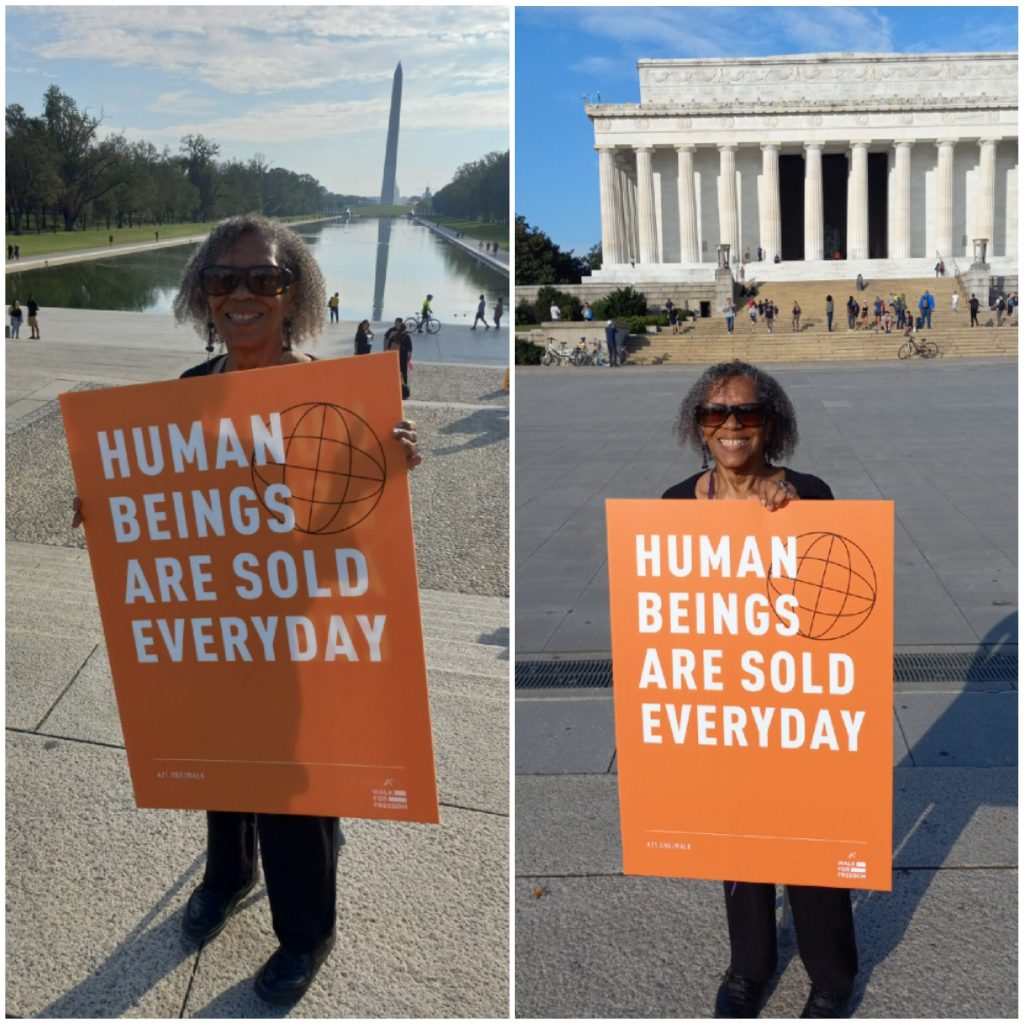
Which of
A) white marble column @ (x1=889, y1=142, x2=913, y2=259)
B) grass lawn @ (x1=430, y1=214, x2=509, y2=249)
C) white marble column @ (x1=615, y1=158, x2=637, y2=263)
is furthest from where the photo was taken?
grass lawn @ (x1=430, y1=214, x2=509, y2=249)

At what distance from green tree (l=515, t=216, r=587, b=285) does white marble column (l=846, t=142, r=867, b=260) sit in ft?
54.9

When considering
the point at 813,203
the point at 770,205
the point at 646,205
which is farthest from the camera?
the point at 770,205

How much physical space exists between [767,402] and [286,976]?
221cm

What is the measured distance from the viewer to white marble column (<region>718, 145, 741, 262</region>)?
6412cm

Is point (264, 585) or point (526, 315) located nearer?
point (264, 585)

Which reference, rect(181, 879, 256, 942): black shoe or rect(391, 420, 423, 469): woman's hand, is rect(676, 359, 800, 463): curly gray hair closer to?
rect(391, 420, 423, 469): woman's hand

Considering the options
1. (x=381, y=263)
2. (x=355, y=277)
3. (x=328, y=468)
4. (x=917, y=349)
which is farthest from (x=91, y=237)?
(x=328, y=468)

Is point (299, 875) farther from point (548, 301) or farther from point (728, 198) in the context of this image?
point (728, 198)

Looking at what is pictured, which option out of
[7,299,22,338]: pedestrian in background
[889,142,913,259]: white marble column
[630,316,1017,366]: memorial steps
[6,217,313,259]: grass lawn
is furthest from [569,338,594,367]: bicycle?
[889,142,913,259]: white marble column

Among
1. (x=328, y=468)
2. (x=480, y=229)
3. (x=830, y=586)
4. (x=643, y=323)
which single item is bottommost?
(x=830, y=586)

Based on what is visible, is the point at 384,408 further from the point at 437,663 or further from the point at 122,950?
the point at 437,663

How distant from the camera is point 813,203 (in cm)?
6438

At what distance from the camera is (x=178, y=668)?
3447 millimetres

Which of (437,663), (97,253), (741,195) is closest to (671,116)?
(741,195)
